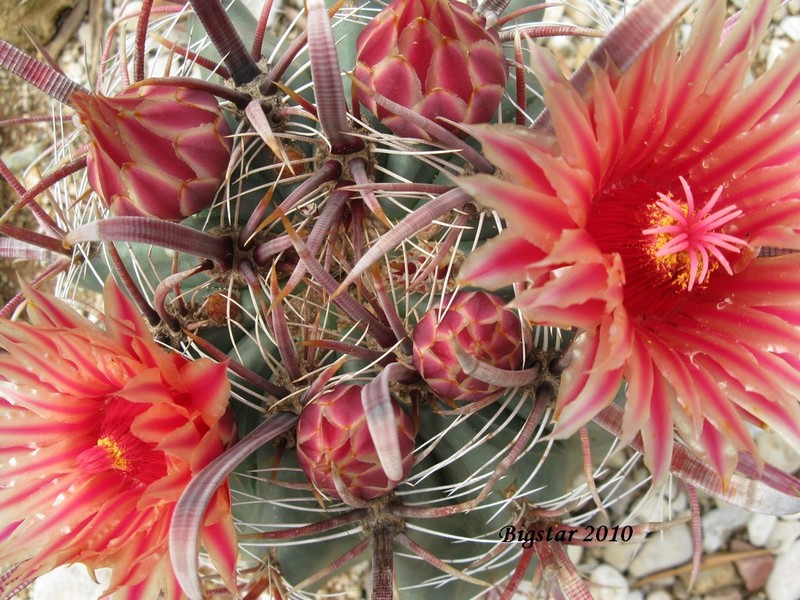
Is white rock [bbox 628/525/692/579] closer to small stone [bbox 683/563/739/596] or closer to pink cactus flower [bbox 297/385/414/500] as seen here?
small stone [bbox 683/563/739/596]

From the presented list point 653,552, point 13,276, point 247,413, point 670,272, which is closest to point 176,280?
point 247,413

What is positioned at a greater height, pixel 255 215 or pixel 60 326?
pixel 255 215

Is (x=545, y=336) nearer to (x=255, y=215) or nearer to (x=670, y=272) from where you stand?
(x=670, y=272)

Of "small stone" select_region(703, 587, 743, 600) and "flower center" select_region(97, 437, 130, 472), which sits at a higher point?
"flower center" select_region(97, 437, 130, 472)

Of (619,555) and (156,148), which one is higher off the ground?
(156,148)

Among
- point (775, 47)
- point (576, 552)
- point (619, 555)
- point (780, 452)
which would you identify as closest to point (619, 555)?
point (619, 555)

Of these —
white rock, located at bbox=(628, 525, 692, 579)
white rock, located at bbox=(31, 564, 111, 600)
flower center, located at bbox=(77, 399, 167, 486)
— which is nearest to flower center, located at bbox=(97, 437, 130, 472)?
flower center, located at bbox=(77, 399, 167, 486)

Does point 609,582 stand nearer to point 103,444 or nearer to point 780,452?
point 780,452
